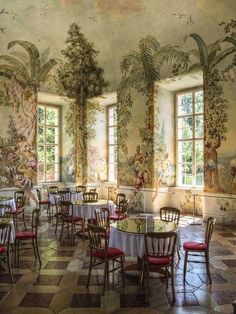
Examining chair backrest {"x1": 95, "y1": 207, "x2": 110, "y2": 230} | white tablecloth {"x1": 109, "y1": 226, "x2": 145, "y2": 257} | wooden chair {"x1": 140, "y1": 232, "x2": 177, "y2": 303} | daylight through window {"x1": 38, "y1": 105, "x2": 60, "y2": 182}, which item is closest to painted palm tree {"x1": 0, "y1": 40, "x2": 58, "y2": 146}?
daylight through window {"x1": 38, "y1": 105, "x2": 60, "y2": 182}

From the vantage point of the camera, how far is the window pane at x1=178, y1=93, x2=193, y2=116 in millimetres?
13270

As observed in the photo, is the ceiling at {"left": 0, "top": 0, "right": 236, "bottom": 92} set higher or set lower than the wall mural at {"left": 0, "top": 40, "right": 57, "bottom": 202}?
higher

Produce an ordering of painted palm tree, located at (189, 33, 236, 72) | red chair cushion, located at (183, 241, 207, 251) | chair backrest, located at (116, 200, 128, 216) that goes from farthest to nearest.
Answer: painted palm tree, located at (189, 33, 236, 72), chair backrest, located at (116, 200, 128, 216), red chair cushion, located at (183, 241, 207, 251)

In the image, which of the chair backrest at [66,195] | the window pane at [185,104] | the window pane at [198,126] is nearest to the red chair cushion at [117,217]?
the chair backrest at [66,195]

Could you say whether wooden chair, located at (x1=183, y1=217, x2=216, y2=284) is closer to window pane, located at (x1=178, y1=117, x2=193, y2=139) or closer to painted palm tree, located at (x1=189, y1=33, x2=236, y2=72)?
painted palm tree, located at (x1=189, y1=33, x2=236, y2=72)

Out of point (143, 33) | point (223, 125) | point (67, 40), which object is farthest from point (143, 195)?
point (67, 40)

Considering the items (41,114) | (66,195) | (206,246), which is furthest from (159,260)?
(41,114)

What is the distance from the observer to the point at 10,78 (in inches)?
516

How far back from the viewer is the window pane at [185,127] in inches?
521

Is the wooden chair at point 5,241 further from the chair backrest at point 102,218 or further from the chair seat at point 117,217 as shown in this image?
the chair seat at point 117,217

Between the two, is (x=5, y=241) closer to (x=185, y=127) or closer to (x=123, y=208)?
(x=123, y=208)

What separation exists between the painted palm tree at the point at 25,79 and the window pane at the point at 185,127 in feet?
19.9

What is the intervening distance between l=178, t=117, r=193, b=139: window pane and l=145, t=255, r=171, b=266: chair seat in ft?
28.2

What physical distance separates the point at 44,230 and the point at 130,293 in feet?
17.2
